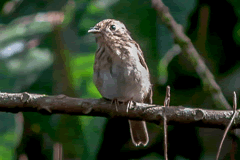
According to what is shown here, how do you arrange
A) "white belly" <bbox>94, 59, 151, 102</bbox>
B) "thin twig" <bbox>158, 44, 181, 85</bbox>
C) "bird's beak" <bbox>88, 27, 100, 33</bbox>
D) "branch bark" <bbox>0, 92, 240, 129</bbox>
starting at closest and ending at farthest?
"branch bark" <bbox>0, 92, 240, 129</bbox>, "bird's beak" <bbox>88, 27, 100, 33</bbox>, "white belly" <bbox>94, 59, 151, 102</bbox>, "thin twig" <bbox>158, 44, 181, 85</bbox>

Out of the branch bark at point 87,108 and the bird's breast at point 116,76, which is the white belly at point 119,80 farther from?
the branch bark at point 87,108

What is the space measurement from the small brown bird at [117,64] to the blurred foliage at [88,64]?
8cm

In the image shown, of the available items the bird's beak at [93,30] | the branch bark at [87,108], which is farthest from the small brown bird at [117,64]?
the branch bark at [87,108]

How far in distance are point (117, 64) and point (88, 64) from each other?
0.74 feet

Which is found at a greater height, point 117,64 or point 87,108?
point 117,64

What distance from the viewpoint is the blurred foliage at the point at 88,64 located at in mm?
3266

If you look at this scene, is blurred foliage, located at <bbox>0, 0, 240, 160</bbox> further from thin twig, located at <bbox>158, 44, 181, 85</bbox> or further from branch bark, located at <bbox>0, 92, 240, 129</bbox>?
branch bark, located at <bbox>0, 92, 240, 129</bbox>

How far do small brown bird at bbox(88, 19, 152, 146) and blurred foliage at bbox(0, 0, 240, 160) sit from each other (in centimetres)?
8

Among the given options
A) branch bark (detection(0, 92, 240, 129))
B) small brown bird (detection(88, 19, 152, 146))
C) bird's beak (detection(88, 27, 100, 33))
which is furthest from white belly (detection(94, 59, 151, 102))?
branch bark (detection(0, 92, 240, 129))

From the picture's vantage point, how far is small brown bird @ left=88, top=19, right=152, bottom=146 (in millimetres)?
3357

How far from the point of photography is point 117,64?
336cm

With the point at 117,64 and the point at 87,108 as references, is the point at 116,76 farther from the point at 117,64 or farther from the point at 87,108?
the point at 87,108

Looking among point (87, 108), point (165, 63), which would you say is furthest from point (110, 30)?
point (87, 108)

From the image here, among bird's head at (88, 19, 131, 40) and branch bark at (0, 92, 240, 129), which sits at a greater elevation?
bird's head at (88, 19, 131, 40)
